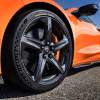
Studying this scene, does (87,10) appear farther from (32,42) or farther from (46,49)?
(32,42)

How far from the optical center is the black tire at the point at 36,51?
3434mm

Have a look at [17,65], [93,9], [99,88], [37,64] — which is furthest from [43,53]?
[93,9]

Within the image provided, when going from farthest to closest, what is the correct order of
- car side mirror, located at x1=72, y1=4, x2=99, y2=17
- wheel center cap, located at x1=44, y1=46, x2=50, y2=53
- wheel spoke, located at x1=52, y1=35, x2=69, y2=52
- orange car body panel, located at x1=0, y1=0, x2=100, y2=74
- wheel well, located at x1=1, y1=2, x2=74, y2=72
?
car side mirror, located at x1=72, y1=4, x2=99, y2=17, wheel spoke, located at x1=52, y1=35, x2=69, y2=52, wheel center cap, located at x1=44, y1=46, x2=50, y2=53, wheel well, located at x1=1, y1=2, x2=74, y2=72, orange car body panel, located at x1=0, y1=0, x2=100, y2=74

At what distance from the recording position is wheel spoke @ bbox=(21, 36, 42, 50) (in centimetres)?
358

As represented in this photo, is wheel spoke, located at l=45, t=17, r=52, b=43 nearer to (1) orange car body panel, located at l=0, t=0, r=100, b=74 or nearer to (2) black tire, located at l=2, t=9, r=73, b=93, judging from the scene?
(2) black tire, located at l=2, t=9, r=73, b=93

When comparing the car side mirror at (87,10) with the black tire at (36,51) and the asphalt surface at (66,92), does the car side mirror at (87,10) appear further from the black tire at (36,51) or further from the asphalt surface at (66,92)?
the asphalt surface at (66,92)

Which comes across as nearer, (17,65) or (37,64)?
(17,65)

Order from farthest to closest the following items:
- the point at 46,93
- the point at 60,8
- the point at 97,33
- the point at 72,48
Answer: the point at 97,33 → the point at 72,48 → the point at 60,8 → the point at 46,93

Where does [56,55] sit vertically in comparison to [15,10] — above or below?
below

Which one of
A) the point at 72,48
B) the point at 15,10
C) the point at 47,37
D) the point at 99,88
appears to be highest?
the point at 15,10

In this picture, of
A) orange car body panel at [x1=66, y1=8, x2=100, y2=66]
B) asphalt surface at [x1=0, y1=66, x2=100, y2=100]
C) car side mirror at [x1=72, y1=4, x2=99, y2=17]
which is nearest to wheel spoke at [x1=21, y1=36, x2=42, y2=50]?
asphalt surface at [x1=0, y1=66, x2=100, y2=100]

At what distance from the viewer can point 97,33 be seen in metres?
5.48

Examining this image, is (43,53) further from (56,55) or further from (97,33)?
(97,33)

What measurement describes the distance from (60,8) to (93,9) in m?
0.59
